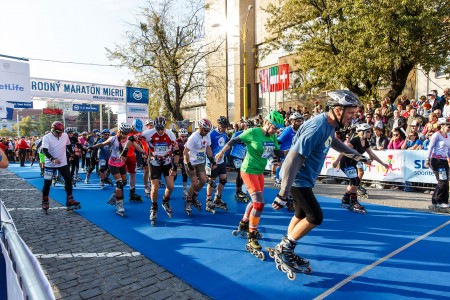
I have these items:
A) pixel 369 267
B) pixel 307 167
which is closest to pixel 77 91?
pixel 307 167

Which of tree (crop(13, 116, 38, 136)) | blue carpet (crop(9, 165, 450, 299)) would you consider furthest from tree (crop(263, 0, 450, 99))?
tree (crop(13, 116, 38, 136))

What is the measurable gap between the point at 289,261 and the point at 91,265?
2.94 metres

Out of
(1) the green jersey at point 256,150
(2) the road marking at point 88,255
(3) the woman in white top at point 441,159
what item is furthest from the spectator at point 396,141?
(2) the road marking at point 88,255

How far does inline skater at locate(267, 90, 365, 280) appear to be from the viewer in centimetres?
380

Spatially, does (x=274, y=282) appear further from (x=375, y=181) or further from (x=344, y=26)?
(x=344, y=26)

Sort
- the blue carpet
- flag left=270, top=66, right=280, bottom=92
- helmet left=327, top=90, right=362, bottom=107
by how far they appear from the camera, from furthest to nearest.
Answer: flag left=270, top=66, right=280, bottom=92
the blue carpet
helmet left=327, top=90, right=362, bottom=107

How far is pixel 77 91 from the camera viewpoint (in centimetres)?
2014

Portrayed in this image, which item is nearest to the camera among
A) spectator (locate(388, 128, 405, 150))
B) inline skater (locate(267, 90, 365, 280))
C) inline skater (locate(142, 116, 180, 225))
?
inline skater (locate(267, 90, 365, 280))

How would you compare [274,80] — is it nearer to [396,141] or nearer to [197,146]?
[396,141]

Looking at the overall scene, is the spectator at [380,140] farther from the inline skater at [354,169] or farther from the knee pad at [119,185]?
the knee pad at [119,185]

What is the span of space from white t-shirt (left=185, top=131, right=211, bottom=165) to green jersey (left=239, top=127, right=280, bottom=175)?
229cm

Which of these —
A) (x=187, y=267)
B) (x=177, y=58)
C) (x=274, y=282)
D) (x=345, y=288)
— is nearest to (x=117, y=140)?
(x=187, y=267)

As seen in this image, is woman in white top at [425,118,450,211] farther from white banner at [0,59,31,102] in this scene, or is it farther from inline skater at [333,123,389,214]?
white banner at [0,59,31,102]

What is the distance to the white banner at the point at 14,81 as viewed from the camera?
1722 cm
